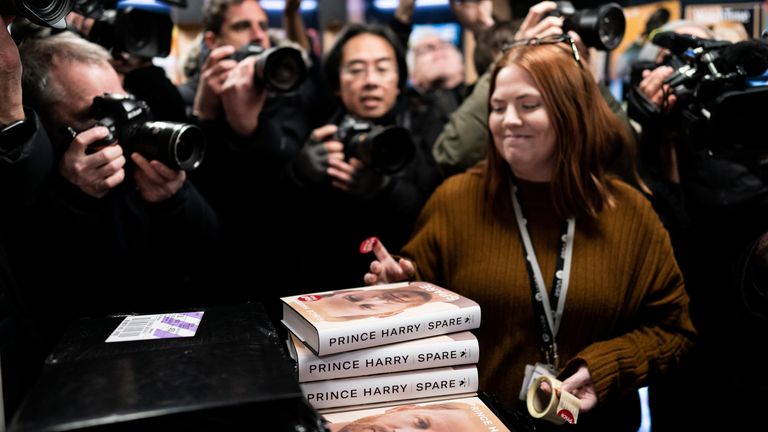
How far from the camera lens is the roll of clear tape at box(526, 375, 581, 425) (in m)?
1.28

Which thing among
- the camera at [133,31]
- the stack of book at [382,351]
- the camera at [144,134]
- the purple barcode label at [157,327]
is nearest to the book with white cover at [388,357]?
the stack of book at [382,351]

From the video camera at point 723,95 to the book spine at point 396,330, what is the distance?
0.68m

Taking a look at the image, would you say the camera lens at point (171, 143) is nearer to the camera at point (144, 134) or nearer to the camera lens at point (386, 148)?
the camera at point (144, 134)

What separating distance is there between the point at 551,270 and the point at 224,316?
0.77 metres

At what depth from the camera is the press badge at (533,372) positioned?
1452mm

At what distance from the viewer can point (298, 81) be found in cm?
179

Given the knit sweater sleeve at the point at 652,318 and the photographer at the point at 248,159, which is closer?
the knit sweater sleeve at the point at 652,318

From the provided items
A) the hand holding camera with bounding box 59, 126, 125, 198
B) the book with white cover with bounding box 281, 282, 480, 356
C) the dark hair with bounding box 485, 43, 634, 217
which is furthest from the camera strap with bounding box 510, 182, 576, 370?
the hand holding camera with bounding box 59, 126, 125, 198

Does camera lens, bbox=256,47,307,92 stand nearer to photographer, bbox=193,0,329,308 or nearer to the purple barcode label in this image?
photographer, bbox=193,0,329,308

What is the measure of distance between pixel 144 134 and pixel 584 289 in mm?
992

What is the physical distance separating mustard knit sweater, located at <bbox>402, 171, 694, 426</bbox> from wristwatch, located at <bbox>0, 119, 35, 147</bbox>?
2.80 ft

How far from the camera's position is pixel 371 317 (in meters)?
1.08

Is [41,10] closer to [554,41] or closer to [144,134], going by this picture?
[144,134]

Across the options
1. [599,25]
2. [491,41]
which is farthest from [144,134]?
[491,41]
